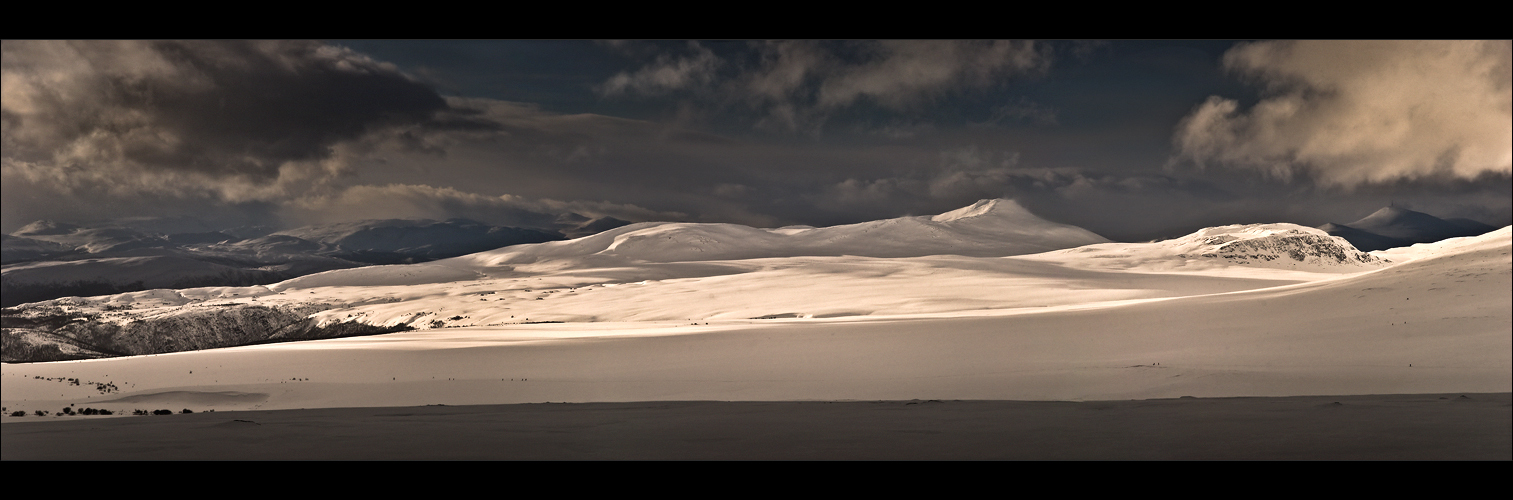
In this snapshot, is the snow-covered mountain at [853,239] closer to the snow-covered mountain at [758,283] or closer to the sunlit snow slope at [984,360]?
the snow-covered mountain at [758,283]

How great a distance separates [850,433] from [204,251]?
9.44 meters

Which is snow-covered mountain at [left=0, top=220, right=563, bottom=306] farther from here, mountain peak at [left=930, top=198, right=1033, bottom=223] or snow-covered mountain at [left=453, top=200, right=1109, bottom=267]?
mountain peak at [left=930, top=198, right=1033, bottom=223]

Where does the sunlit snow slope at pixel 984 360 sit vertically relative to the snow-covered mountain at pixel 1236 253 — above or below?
below

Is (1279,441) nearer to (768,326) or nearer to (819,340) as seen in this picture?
(819,340)

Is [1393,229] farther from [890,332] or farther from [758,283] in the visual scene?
[758,283]

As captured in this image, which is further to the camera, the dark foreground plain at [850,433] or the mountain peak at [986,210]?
the mountain peak at [986,210]

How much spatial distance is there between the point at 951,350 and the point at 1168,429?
10.9 ft

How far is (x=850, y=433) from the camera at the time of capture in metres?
6.09

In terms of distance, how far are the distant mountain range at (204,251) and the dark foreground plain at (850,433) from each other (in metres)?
3.74

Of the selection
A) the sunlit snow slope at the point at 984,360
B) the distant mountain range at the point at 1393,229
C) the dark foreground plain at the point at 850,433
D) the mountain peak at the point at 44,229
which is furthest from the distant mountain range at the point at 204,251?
the distant mountain range at the point at 1393,229

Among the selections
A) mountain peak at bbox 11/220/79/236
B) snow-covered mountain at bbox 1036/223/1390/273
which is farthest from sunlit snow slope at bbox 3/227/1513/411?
mountain peak at bbox 11/220/79/236

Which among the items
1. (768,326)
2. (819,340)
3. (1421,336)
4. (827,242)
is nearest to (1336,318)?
(1421,336)

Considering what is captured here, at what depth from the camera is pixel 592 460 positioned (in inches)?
227

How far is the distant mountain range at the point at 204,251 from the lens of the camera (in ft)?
31.5
